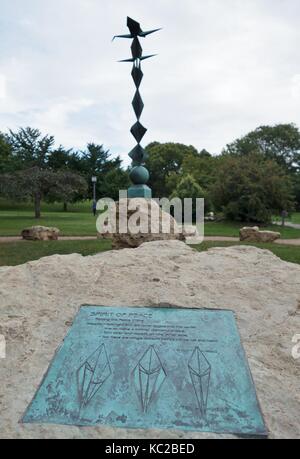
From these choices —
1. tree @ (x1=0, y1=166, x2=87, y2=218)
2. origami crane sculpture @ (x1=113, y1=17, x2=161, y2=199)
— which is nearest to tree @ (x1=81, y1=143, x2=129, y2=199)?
tree @ (x1=0, y1=166, x2=87, y2=218)

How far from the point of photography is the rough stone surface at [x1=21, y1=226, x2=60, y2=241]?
12.4 meters

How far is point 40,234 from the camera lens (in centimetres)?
1241

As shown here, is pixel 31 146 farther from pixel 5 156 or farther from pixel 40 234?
pixel 40 234

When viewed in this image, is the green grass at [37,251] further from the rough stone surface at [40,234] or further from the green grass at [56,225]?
the green grass at [56,225]

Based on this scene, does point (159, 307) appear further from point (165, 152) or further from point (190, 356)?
point (165, 152)

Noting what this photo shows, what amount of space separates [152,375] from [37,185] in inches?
922

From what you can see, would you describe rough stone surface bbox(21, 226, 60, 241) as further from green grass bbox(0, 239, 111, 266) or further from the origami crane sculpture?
the origami crane sculpture

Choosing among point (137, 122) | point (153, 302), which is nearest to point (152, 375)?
point (153, 302)

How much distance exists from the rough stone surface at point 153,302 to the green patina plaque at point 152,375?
0.26ft

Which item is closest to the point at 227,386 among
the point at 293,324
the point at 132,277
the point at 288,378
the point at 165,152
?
the point at 288,378

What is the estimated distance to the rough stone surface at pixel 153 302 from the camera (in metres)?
2.39

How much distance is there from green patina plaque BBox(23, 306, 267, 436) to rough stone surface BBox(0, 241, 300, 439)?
0.08 meters

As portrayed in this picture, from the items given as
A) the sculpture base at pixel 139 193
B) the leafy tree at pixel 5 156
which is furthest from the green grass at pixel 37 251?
the leafy tree at pixel 5 156

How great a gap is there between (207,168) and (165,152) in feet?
35.9
